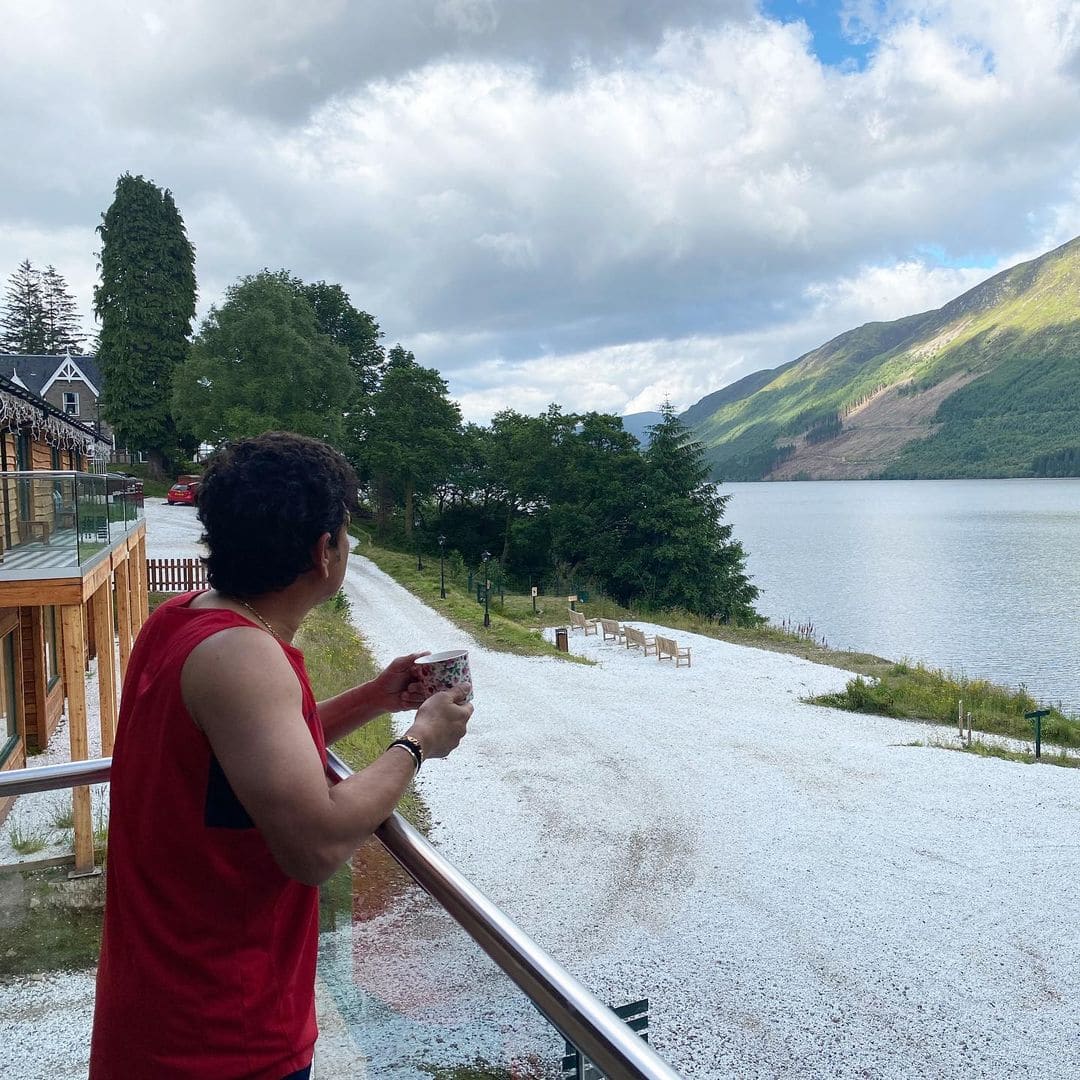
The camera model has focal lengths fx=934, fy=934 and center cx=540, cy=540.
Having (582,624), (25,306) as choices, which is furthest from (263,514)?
(25,306)

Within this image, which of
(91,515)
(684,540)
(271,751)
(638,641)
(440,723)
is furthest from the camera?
(684,540)

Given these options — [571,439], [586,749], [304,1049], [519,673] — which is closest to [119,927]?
[304,1049]

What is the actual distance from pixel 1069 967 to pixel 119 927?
33.7 feet

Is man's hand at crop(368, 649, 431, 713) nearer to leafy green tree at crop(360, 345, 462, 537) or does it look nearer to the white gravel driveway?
the white gravel driveway

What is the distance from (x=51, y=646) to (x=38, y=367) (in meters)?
A: 44.8

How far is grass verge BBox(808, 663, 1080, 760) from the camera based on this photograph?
19.2 meters

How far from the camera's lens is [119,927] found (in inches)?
55.0

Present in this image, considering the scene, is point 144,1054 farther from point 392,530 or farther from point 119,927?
point 392,530

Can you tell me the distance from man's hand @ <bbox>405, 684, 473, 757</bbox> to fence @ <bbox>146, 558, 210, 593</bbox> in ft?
78.7

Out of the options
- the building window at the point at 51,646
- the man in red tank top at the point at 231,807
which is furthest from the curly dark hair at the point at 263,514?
the building window at the point at 51,646

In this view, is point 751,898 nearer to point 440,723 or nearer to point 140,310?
point 440,723

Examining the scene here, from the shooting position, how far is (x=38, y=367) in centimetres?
5206

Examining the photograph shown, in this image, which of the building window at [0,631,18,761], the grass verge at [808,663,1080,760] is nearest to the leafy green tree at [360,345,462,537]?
the grass verge at [808,663,1080,760]

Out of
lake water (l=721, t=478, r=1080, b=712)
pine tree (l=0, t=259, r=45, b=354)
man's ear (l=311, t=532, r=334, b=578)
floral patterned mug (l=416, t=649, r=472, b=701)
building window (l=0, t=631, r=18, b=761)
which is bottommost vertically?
lake water (l=721, t=478, r=1080, b=712)
